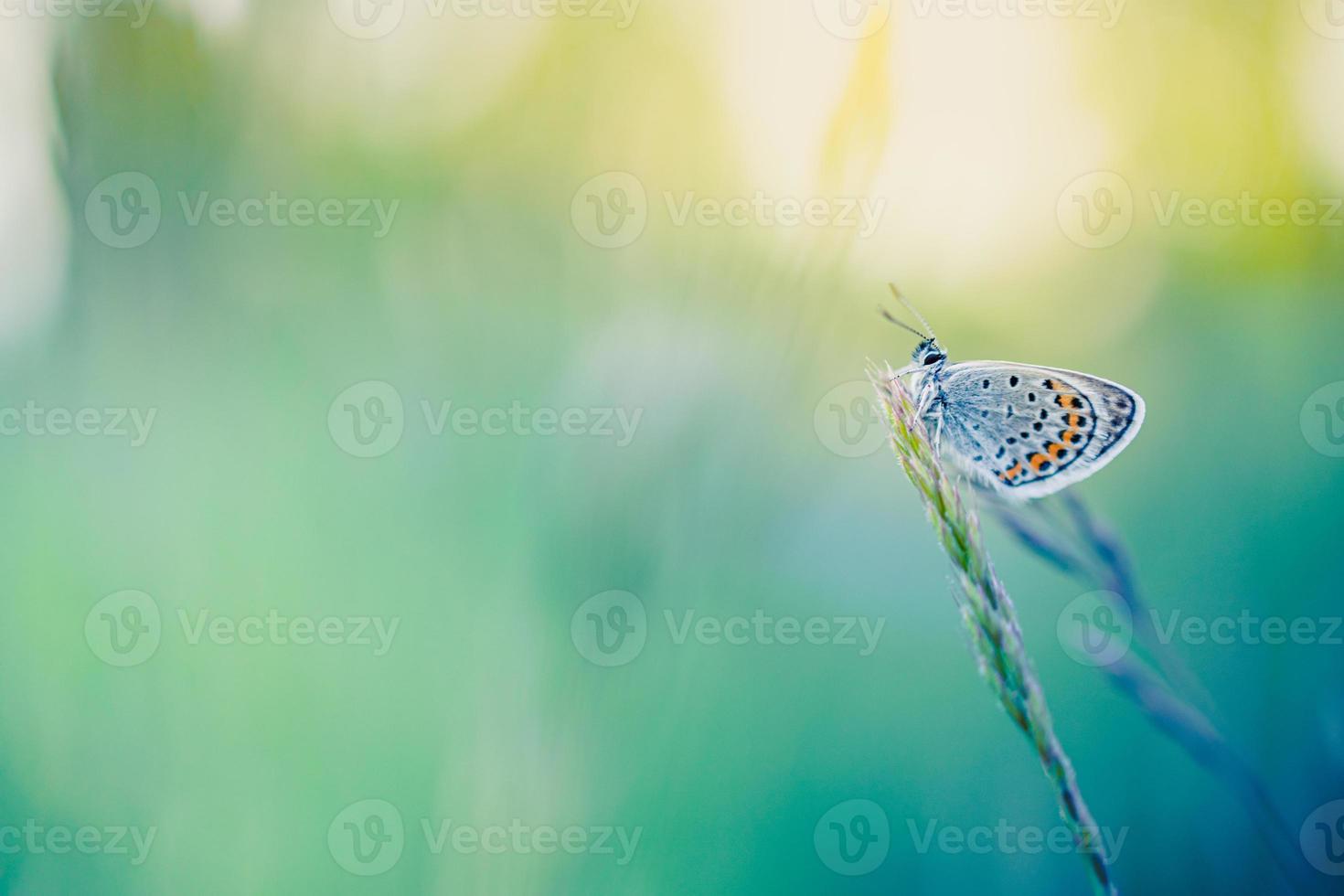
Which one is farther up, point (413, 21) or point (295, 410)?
point (413, 21)

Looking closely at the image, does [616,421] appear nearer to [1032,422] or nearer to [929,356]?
[929,356]

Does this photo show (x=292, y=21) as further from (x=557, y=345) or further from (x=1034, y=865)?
(x=1034, y=865)

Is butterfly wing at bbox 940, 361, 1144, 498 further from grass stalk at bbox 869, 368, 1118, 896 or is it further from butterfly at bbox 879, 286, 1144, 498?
grass stalk at bbox 869, 368, 1118, 896

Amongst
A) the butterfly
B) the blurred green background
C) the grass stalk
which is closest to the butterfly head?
the butterfly

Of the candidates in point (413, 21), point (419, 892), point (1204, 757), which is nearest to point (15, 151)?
point (413, 21)

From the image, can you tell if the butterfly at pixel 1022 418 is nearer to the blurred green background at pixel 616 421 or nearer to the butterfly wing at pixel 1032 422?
the butterfly wing at pixel 1032 422

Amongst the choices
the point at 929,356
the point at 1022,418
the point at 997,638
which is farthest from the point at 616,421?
the point at 997,638

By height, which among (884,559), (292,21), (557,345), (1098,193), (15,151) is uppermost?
(292,21)

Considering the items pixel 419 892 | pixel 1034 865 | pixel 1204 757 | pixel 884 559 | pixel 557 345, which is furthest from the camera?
pixel 884 559
